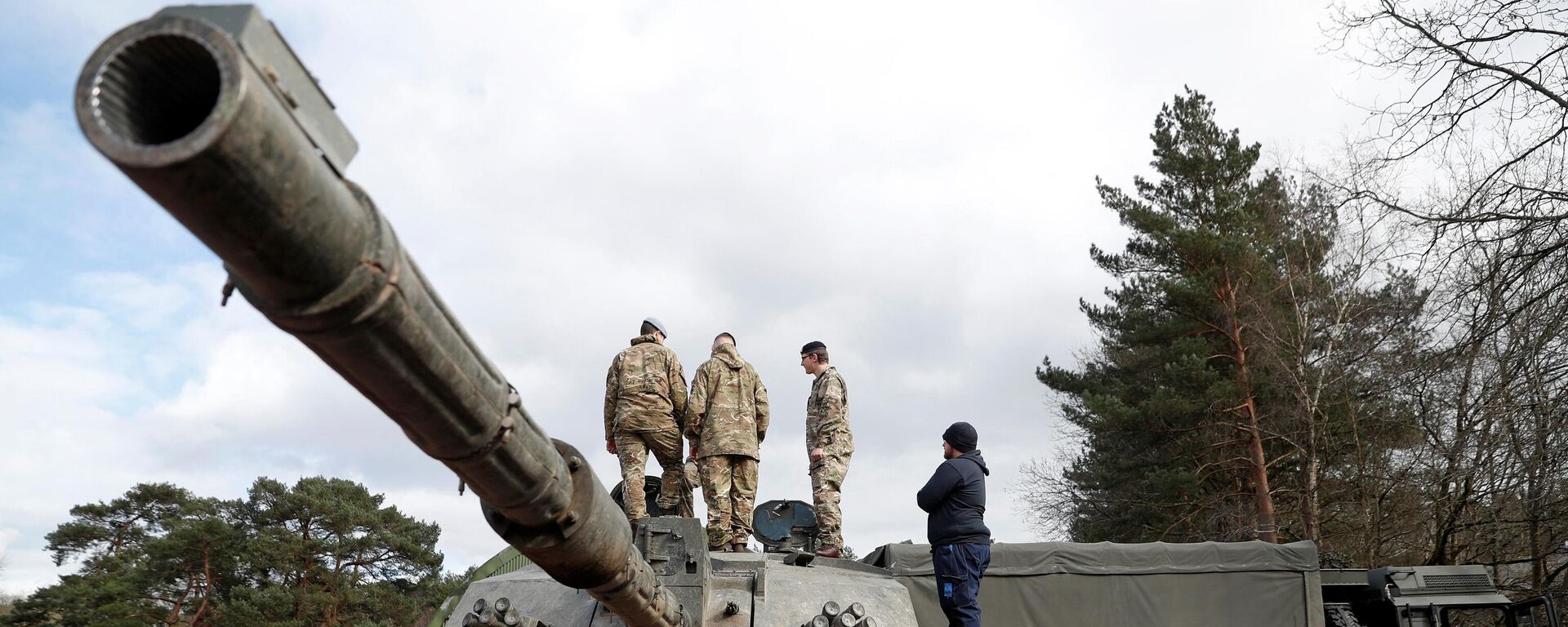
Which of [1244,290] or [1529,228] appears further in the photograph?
[1244,290]

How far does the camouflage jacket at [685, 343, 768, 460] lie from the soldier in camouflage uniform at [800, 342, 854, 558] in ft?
1.43

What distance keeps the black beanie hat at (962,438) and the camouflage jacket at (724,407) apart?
6.31ft

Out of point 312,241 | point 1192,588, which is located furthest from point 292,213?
point 1192,588

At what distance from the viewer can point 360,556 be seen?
25844 millimetres

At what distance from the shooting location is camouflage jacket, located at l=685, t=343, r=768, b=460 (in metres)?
8.95

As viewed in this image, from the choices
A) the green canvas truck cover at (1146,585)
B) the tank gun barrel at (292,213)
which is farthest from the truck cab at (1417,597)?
the tank gun barrel at (292,213)

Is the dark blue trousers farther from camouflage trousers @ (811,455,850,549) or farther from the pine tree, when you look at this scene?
the pine tree

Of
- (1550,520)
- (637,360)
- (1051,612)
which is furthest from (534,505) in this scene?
(1550,520)

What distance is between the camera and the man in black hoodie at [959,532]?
7.09m

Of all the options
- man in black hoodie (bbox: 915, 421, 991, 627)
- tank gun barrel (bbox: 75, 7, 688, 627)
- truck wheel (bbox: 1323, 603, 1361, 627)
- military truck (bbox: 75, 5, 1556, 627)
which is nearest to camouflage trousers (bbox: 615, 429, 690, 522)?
man in black hoodie (bbox: 915, 421, 991, 627)

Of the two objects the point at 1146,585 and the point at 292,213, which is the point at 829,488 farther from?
the point at 292,213

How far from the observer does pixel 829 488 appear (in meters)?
9.18

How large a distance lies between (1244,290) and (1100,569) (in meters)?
16.8

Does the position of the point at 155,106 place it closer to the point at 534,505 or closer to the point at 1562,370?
the point at 534,505
